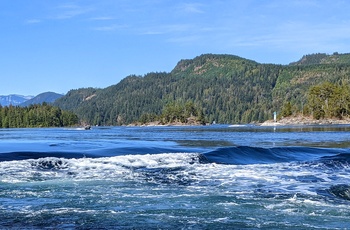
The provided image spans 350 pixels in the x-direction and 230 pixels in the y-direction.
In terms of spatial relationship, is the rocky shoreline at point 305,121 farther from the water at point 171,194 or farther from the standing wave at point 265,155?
the water at point 171,194

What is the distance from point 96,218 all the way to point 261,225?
15.7ft

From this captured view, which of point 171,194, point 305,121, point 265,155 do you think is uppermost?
point 305,121

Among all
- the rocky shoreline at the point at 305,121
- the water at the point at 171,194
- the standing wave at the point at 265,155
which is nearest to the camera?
the water at the point at 171,194

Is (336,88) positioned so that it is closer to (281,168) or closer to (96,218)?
(281,168)

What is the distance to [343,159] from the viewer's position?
101 ft

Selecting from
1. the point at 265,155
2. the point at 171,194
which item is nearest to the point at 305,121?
the point at 265,155

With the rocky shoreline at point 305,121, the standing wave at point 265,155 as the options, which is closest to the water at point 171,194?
the standing wave at point 265,155

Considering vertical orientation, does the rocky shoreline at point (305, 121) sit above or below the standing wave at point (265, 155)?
above

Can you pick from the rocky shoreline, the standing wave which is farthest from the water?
the rocky shoreline

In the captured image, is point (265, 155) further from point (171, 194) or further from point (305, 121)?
point (305, 121)

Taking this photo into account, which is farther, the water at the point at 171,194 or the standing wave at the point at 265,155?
the standing wave at the point at 265,155

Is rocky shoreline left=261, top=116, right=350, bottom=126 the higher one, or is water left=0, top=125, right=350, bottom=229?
rocky shoreline left=261, top=116, right=350, bottom=126

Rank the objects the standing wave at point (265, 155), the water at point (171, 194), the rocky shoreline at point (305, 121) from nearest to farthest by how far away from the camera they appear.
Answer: the water at point (171, 194) → the standing wave at point (265, 155) → the rocky shoreline at point (305, 121)

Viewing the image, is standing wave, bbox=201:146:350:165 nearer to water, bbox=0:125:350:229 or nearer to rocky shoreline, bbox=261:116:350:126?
water, bbox=0:125:350:229
